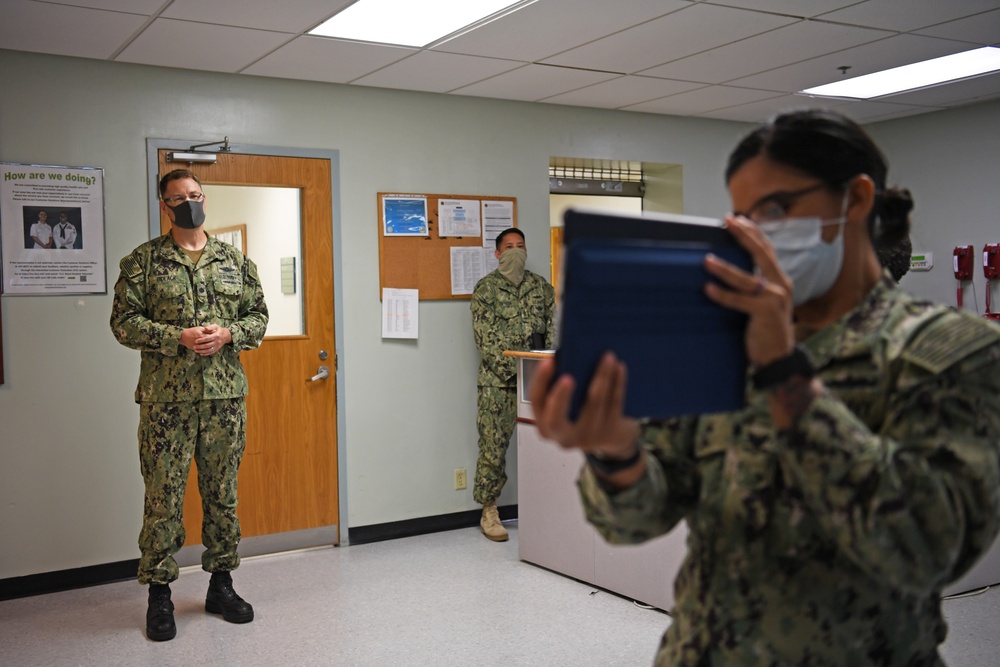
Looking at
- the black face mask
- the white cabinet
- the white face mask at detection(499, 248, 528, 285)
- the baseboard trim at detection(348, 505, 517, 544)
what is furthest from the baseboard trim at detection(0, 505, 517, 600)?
the black face mask

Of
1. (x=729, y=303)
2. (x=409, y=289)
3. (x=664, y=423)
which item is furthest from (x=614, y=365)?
(x=409, y=289)

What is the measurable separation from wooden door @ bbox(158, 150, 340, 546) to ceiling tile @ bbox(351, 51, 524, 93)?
0.55 m

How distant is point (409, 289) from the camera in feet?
16.8

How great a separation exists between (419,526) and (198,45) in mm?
2770

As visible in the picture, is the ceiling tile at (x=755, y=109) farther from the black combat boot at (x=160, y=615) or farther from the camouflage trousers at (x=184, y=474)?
the black combat boot at (x=160, y=615)

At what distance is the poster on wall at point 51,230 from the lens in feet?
13.4

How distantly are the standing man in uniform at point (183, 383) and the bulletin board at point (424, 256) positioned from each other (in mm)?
1316

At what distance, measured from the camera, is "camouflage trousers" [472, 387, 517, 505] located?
5.15 metres

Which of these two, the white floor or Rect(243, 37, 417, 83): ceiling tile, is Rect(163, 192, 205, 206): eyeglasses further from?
the white floor

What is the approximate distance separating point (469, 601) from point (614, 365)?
10.9 ft

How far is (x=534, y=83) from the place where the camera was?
4910 millimetres

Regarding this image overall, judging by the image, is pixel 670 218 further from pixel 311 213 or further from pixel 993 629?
pixel 311 213

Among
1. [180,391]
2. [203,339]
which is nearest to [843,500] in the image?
[203,339]

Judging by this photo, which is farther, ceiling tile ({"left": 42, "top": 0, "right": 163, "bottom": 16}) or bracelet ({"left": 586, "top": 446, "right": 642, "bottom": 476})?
ceiling tile ({"left": 42, "top": 0, "right": 163, "bottom": 16})
